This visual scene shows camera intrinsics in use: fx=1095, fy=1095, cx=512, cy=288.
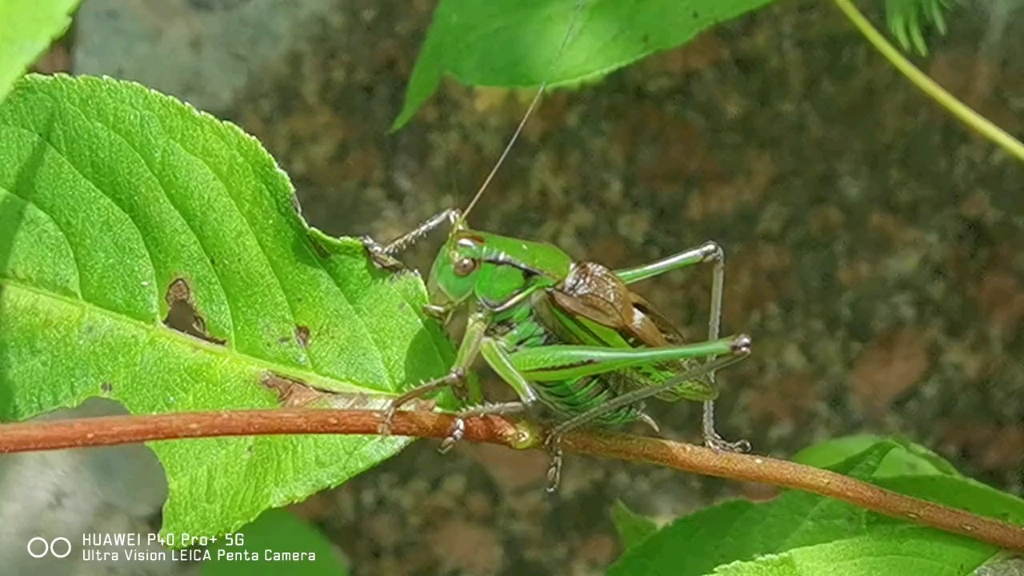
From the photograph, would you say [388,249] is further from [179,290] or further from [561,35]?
[561,35]

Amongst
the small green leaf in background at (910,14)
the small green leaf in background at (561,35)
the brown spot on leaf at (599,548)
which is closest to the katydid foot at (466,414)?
the small green leaf in background at (561,35)

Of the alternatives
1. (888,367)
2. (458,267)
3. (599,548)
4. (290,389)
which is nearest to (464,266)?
(458,267)

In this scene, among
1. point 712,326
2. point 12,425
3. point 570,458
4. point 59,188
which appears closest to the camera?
point 12,425

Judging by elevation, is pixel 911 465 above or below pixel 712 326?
below

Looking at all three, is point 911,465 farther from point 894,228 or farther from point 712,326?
point 894,228

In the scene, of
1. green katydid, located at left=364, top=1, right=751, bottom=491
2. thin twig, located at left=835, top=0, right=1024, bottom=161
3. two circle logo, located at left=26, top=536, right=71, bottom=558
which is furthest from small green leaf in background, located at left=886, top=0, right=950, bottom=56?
two circle logo, located at left=26, top=536, right=71, bottom=558

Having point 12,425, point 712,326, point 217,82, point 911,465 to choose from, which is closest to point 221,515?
point 12,425

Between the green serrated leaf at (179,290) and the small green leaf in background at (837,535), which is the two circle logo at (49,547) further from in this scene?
the small green leaf in background at (837,535)
